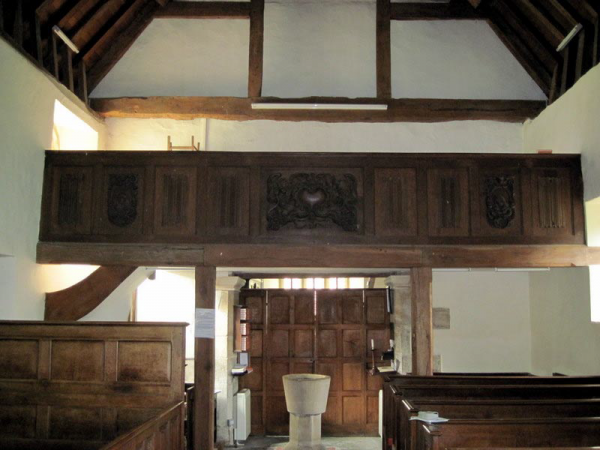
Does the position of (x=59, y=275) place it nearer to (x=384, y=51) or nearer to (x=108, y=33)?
(x=108, y=33)

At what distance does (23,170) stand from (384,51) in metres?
4.84

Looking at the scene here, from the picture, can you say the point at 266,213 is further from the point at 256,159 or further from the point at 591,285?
the point at 591,285

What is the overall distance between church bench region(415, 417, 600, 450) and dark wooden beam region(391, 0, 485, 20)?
6.16 m

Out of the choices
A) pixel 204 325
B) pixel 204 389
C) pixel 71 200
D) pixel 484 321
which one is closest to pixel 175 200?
pixel 71 200

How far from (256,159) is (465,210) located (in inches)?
94.6

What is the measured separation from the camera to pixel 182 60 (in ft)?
29.6

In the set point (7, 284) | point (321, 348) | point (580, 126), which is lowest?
point (321, 348)

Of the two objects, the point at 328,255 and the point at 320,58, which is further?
the point at 320,58

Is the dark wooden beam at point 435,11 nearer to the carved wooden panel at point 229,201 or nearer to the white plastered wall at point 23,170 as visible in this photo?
the carved wooden panel at point 229,201

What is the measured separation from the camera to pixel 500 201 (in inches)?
285

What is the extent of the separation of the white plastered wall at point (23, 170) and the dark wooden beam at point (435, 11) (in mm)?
4612

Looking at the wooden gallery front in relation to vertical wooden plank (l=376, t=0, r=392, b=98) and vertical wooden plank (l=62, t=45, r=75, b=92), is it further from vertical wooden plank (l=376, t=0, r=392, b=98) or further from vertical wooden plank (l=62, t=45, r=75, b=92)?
vertical wooden plank (l=376, t=0, r=392, b=98)

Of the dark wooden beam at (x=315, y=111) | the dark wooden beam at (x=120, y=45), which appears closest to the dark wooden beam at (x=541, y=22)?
the dark wooden beam at (x=315, y=111)

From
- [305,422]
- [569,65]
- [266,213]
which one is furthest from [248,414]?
[569,65]
